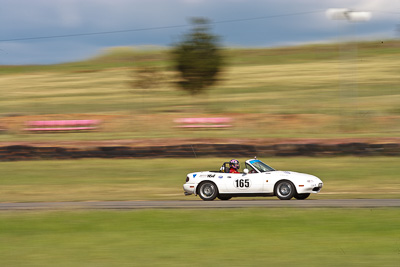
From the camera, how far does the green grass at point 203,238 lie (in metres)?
8.47

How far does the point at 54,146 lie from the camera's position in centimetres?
2802

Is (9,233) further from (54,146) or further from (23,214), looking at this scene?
(54,146)

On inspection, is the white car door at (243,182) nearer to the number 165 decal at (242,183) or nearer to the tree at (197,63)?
the number 165 decal at (242,183)

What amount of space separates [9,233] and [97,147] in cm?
1649

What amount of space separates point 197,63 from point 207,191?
32.2 m

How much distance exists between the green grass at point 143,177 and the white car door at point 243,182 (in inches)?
84.6

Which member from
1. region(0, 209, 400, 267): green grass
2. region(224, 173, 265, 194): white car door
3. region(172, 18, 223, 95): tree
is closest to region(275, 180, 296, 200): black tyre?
region(224, 173, 265, 194): white car door

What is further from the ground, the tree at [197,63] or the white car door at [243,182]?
the tree at [197,63]

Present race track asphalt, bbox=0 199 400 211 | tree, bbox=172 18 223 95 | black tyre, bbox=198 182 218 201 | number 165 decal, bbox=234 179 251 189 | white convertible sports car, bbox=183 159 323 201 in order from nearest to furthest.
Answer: race track asphalt, bbox=0 199 400 211 < white convertible sports car, bbox=183 159 323 201 < number 165 decal, bbox=234 179 251 189 < black tyre, bbox=198 182 218 201 < tree, bbox=172 18 223 95

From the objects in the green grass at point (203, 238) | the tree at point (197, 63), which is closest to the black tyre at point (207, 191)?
the green grass at point (203, 238)

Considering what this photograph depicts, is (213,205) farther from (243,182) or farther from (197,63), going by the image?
(197,63)

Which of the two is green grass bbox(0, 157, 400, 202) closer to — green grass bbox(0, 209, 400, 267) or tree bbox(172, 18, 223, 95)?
green grass bbox(0, 209, 400, 267)

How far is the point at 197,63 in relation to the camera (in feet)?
155

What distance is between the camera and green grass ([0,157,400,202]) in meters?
18.5
